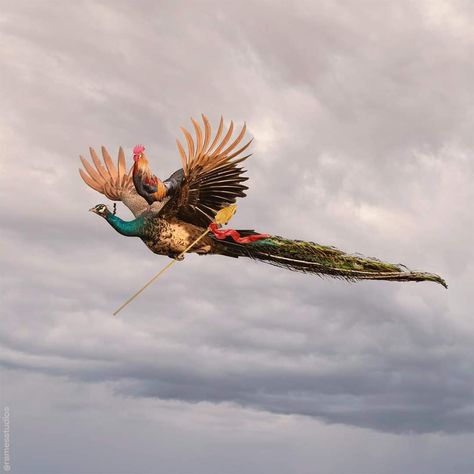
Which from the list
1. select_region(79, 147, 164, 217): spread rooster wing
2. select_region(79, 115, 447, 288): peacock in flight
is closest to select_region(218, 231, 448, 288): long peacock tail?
select_region(79, 115, 447, 288): peacock in flight

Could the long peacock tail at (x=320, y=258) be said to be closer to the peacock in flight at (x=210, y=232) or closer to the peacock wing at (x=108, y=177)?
the peacock in flight at (x=210, y=232)

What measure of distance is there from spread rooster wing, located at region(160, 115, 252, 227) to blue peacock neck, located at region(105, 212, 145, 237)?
30.4 inches

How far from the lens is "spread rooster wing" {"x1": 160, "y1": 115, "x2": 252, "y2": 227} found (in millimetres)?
21672

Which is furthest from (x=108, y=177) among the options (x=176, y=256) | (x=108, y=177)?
(x=176, y=256)

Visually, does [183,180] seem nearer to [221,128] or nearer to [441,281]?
[221,128]

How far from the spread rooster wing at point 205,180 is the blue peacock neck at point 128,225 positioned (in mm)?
772

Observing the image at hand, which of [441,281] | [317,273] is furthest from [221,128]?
[441,281]

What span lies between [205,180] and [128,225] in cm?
257

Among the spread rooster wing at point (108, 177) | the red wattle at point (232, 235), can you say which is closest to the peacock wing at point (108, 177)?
the spread rooster wing at point (108, 177)

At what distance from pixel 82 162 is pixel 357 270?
7.88m

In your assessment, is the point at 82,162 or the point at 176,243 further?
the point at 82,162

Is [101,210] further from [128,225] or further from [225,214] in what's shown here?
[225,214]

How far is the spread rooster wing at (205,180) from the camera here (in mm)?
21672

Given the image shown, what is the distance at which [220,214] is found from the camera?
74.4 ft
